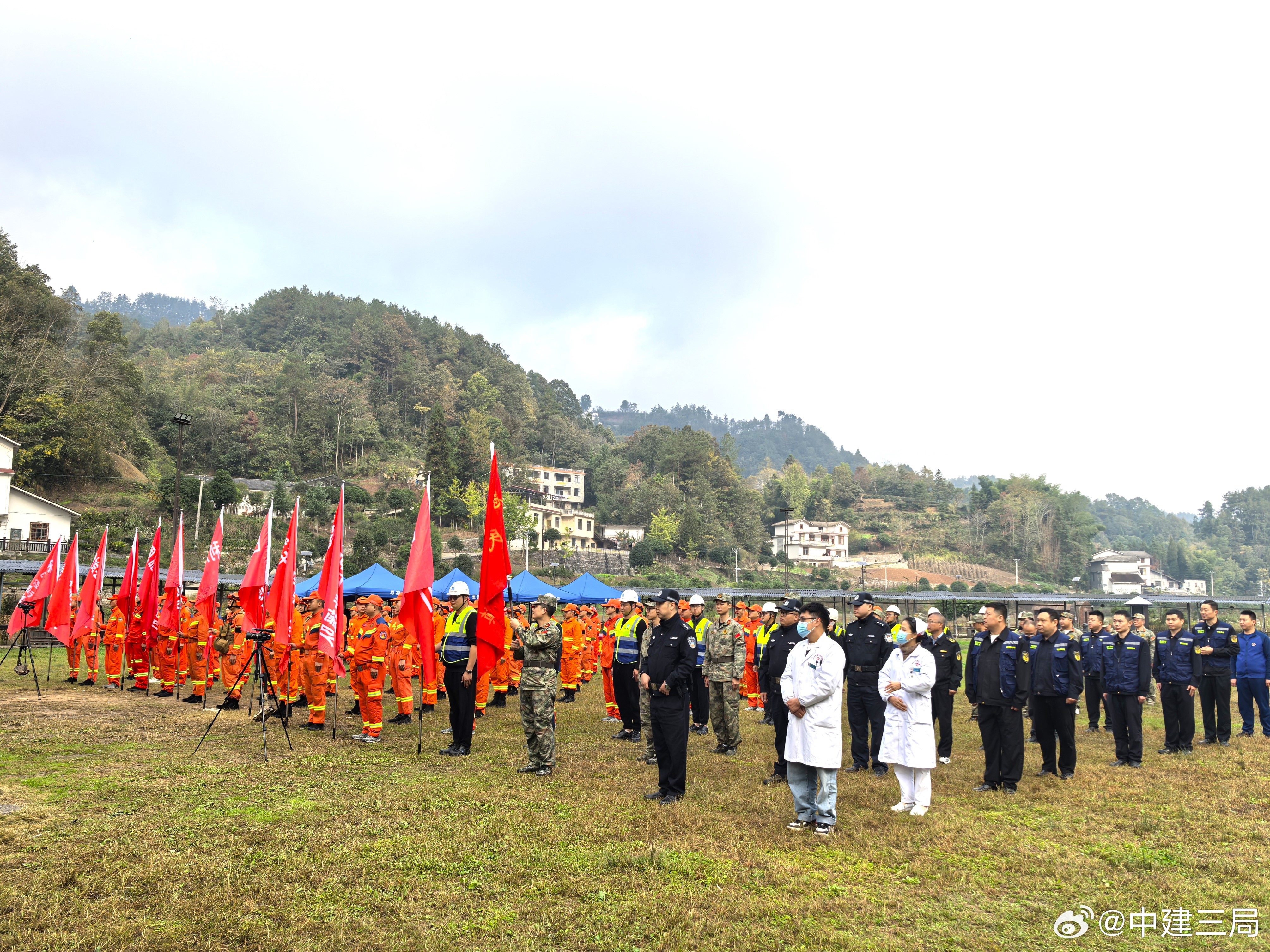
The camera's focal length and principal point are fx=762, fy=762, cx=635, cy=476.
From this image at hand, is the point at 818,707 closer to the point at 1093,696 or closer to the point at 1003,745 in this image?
the point at 1003,745

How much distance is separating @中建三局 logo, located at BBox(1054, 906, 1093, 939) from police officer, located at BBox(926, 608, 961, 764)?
17.0 ft

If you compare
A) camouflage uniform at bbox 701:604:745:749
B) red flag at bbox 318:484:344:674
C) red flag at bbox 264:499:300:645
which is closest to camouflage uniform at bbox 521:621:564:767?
camouflage uniform at bbox 701:604:745:749

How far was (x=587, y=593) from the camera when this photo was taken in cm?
2581

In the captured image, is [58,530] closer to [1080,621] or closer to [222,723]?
[222,723]

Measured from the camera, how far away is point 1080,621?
48312mm

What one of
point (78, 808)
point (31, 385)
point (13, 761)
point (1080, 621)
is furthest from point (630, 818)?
point (31, 385)

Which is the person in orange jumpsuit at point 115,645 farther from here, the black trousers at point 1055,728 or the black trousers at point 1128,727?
the black trousers at point 1128,727

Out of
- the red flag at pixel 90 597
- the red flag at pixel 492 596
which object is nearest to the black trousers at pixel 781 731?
the red flag at pixel 492 596

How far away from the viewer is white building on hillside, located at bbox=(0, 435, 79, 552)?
139ft

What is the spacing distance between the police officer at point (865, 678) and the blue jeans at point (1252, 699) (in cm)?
727

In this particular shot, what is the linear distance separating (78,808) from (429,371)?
10753 cm

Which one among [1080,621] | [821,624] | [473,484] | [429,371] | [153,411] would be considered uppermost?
[429,371]

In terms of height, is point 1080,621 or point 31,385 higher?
point 31,385

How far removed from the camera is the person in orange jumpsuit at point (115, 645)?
53.1 ft
